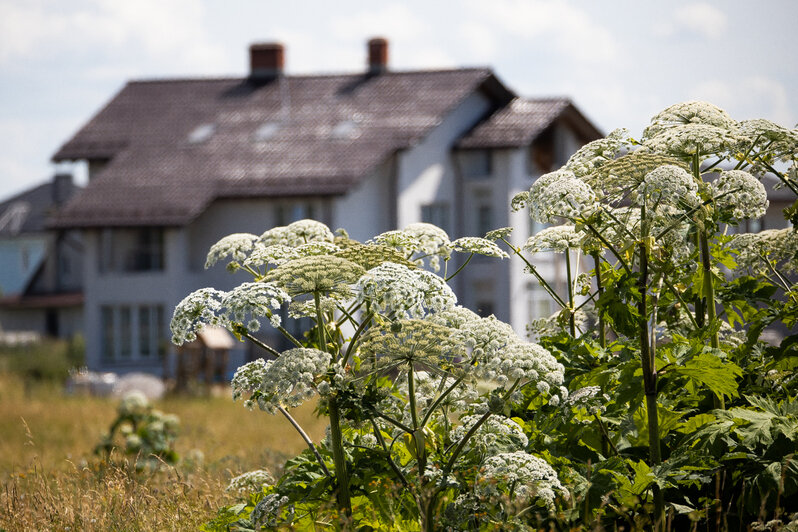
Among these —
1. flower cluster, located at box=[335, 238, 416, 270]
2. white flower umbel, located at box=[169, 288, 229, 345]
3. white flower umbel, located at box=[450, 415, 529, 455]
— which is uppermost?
flower cluster, located at box=[335, 238, 416, 270]

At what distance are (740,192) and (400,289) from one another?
216cm

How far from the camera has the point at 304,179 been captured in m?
34.3

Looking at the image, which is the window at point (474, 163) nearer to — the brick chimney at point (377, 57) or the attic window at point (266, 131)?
the brick chimney at point (377, 57)

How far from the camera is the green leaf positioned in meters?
5.41

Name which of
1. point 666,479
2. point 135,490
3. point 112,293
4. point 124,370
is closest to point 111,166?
point 112,293

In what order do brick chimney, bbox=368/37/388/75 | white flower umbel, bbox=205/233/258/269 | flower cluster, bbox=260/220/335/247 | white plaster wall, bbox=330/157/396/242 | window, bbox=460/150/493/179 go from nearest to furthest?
white flower umbel, bbox=205/233/258/269 → flower cluster, bbox=260/220/335/247 → white plaster wall, bbox=330/157/396/242 → window, bbox=460/150/493/179 → brick chimney, bbox=368/37/388/75

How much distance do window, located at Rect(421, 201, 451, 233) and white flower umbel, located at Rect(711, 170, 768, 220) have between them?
30.5m

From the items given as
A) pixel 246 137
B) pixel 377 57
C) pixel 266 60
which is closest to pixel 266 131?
pixel 246 137

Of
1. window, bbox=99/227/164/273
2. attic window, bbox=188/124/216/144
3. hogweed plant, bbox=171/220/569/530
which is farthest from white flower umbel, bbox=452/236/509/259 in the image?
attic window, bbox=188/124/216/144

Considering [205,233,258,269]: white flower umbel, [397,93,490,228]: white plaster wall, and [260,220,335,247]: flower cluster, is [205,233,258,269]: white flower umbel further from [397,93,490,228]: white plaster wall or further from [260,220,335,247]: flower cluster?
[397,93,490,228]: white plaster wall

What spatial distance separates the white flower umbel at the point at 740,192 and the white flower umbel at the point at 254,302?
2.58m

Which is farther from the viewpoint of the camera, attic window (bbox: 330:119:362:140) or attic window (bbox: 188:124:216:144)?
attic window (bbox: 188:124:216:144)

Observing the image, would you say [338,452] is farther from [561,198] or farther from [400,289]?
[561,198]

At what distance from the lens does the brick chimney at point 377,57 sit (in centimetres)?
3950
